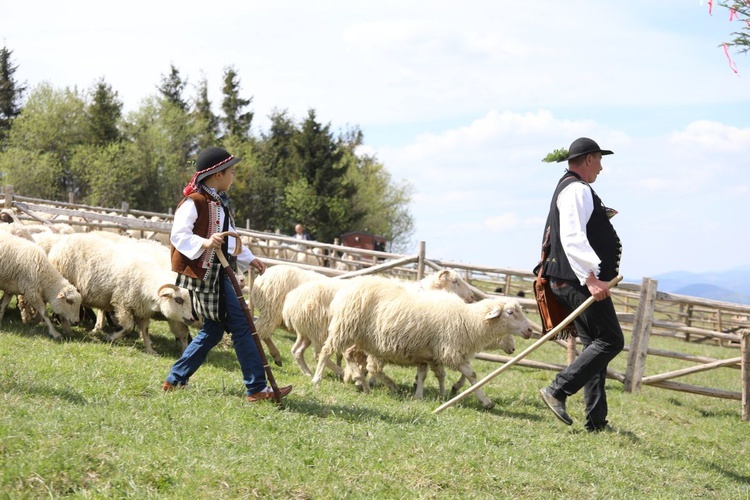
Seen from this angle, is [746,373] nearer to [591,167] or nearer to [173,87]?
[591,167]

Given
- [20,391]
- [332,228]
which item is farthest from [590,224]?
[332,228]

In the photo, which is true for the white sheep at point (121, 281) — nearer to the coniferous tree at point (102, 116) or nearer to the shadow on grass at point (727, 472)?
the shadow on grass at point (727, 472)

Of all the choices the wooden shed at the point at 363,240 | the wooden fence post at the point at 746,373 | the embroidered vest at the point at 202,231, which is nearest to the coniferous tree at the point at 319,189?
the wooden shed at the point at 363,240

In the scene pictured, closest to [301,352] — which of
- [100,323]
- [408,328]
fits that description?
[408,328]

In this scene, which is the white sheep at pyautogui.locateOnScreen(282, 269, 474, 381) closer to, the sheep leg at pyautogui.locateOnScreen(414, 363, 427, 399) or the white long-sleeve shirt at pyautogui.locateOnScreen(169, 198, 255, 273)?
the sheep leg at pyautogui.locateOnScreen(414, 363, 427, 399)

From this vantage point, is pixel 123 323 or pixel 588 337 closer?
pixel 588 337

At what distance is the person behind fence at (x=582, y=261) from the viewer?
562 cm

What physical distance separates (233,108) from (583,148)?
2111 inches

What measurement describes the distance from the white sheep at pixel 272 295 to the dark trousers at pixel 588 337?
3.95m

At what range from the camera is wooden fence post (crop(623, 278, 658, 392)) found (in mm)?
9750

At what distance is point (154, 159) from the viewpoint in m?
47.2

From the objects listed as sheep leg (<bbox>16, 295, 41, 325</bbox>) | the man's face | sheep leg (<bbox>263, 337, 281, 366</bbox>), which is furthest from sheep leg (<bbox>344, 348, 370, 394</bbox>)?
sheep leg (<bbox>16, 295, 41, 325</bbox>)

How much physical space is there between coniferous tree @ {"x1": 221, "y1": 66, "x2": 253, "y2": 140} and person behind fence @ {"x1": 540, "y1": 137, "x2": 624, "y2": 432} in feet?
171

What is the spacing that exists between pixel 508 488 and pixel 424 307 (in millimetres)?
3221
